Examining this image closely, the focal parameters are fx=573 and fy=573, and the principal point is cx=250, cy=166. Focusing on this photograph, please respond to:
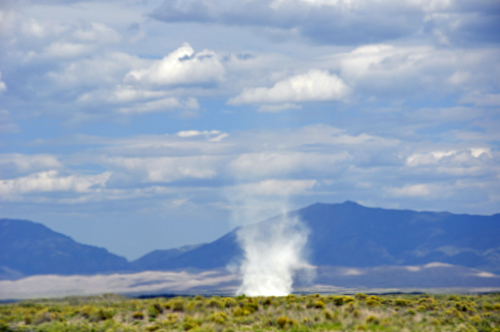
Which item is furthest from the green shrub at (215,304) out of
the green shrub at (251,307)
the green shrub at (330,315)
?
the green shrub at (330,315)

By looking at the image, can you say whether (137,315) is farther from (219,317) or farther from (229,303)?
(229,303)

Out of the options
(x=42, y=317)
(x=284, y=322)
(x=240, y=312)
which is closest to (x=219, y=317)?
(x=240, y=312)

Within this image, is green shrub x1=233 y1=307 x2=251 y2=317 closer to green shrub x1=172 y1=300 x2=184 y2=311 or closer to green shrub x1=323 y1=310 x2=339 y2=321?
green shrub x1=172 y1=300 x2=184 y2=311

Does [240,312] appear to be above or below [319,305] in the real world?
below

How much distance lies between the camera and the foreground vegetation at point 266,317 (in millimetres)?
49344

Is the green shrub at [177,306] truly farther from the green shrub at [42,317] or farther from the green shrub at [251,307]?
the green shrub at [42,317]

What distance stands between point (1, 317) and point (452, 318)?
138ft

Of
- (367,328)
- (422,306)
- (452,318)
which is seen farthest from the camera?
(422,306)

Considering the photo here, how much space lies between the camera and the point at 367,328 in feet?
159

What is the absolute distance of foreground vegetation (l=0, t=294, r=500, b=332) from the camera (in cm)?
4934

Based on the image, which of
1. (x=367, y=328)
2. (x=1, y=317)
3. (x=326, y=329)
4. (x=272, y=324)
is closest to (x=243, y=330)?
(x=272, y=324)

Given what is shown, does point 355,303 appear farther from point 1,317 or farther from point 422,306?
point 1,317

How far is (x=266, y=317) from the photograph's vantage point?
5325 centimetres

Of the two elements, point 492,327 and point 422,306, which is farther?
point 422,306
